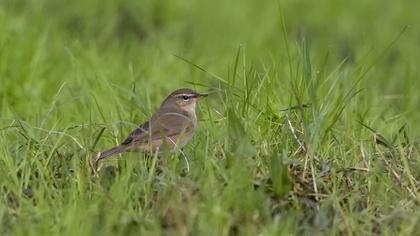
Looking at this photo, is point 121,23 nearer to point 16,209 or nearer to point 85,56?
point 85,56

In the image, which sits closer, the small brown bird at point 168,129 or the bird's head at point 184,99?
the small brown bird at point 168,129

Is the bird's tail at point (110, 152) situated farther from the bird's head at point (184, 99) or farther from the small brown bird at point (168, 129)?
the bird's head at point (184, 99)

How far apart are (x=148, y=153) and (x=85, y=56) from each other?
2935 mm

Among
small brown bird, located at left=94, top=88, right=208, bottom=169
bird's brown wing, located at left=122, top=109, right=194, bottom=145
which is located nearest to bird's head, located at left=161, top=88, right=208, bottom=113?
small brown bird, located at left=94, top=88, right=208, bottom=169

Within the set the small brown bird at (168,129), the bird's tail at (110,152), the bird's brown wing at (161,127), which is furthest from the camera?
the bird's brown wing at (161,127)

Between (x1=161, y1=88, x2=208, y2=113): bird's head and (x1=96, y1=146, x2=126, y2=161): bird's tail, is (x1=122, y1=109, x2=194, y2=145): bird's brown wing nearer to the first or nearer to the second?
(x1=96, y1=146, x2=126, y2=161): bird's tail

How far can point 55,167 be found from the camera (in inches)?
242

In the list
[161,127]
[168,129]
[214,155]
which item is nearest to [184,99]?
[168,129]

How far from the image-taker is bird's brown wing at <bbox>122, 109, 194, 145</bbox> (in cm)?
648

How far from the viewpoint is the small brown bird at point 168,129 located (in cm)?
635

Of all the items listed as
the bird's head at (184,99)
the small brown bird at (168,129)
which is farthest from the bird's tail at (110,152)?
the bird's head at (184,99)

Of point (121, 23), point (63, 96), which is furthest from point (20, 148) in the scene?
point (121, 23)

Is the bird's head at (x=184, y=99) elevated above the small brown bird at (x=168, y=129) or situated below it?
above

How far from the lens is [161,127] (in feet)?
22.0
